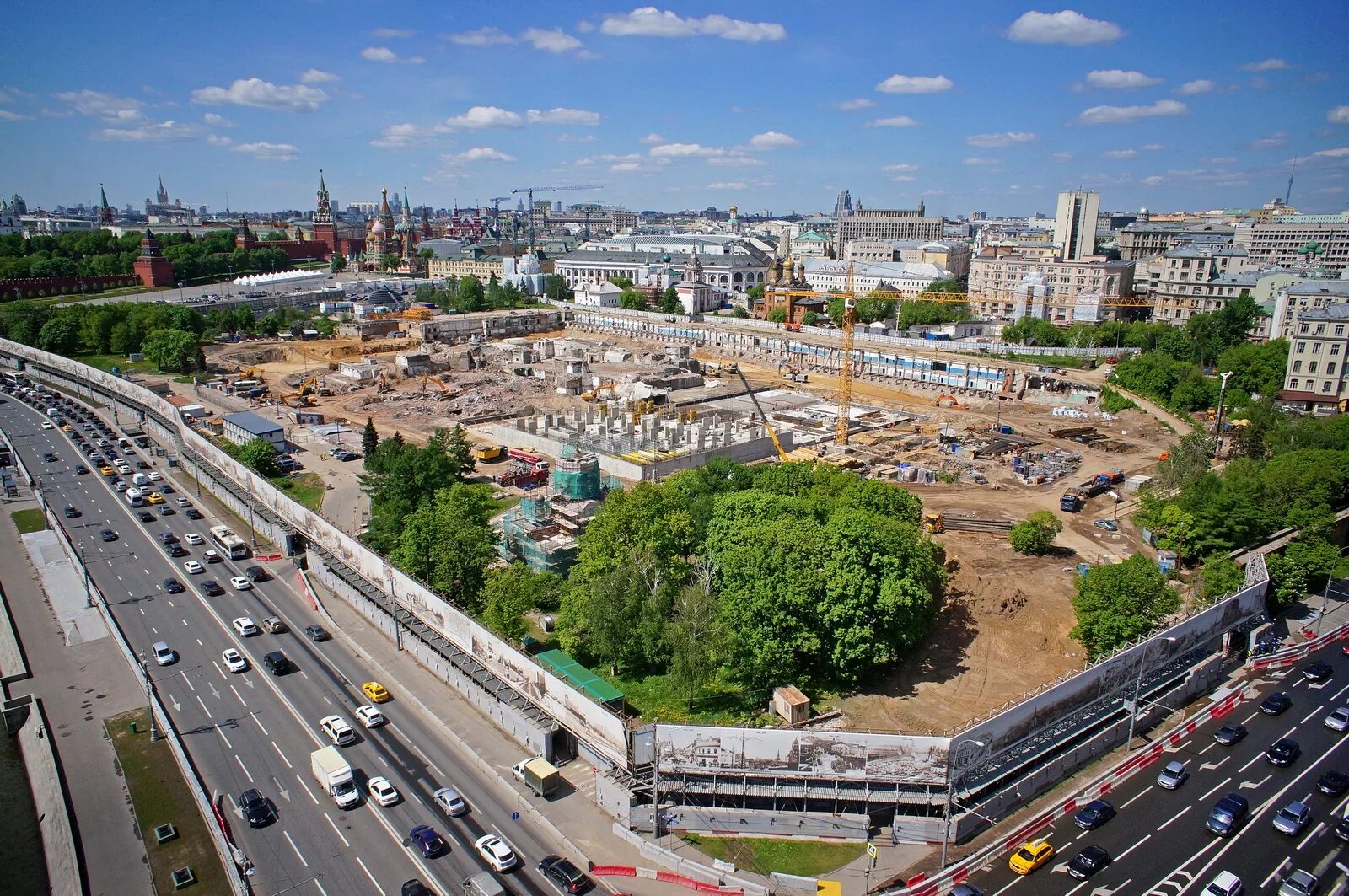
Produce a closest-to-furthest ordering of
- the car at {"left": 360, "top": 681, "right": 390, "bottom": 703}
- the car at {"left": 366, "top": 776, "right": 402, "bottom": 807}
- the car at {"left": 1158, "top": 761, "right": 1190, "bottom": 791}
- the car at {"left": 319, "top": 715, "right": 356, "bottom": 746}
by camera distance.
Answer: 1. the car at {"left": 366, "top": 776, "right": 402, "bottom": 807}
2. the car at {"left": 1158, "top": 761, "right": 1190, "bottom": 791}
3. the car at {"left": 319, "top": 715, "right": 356, "bottom": 746}
4. the car at {"left": 360, "top": 681, "right": 390, "bottom": 703}

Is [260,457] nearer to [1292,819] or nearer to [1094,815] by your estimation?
[1094,815]

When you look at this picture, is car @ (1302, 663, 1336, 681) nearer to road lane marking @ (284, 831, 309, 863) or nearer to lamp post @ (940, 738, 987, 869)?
lamp post @ (940, 738, 987, 869)

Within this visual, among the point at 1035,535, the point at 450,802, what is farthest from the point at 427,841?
the point at 1035,535

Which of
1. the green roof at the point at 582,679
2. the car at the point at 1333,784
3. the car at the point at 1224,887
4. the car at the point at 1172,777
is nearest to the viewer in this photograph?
the car at the point at 1224,887

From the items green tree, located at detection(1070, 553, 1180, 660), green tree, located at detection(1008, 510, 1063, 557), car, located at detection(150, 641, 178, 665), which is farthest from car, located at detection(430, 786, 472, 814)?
green tree, located at detection(1008, 510, 1063, 557)

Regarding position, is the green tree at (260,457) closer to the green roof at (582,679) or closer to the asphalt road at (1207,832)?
the green roof at (582,679)

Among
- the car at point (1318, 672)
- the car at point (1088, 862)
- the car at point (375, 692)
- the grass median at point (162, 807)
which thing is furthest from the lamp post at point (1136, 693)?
the grass median at point (162, 807)
